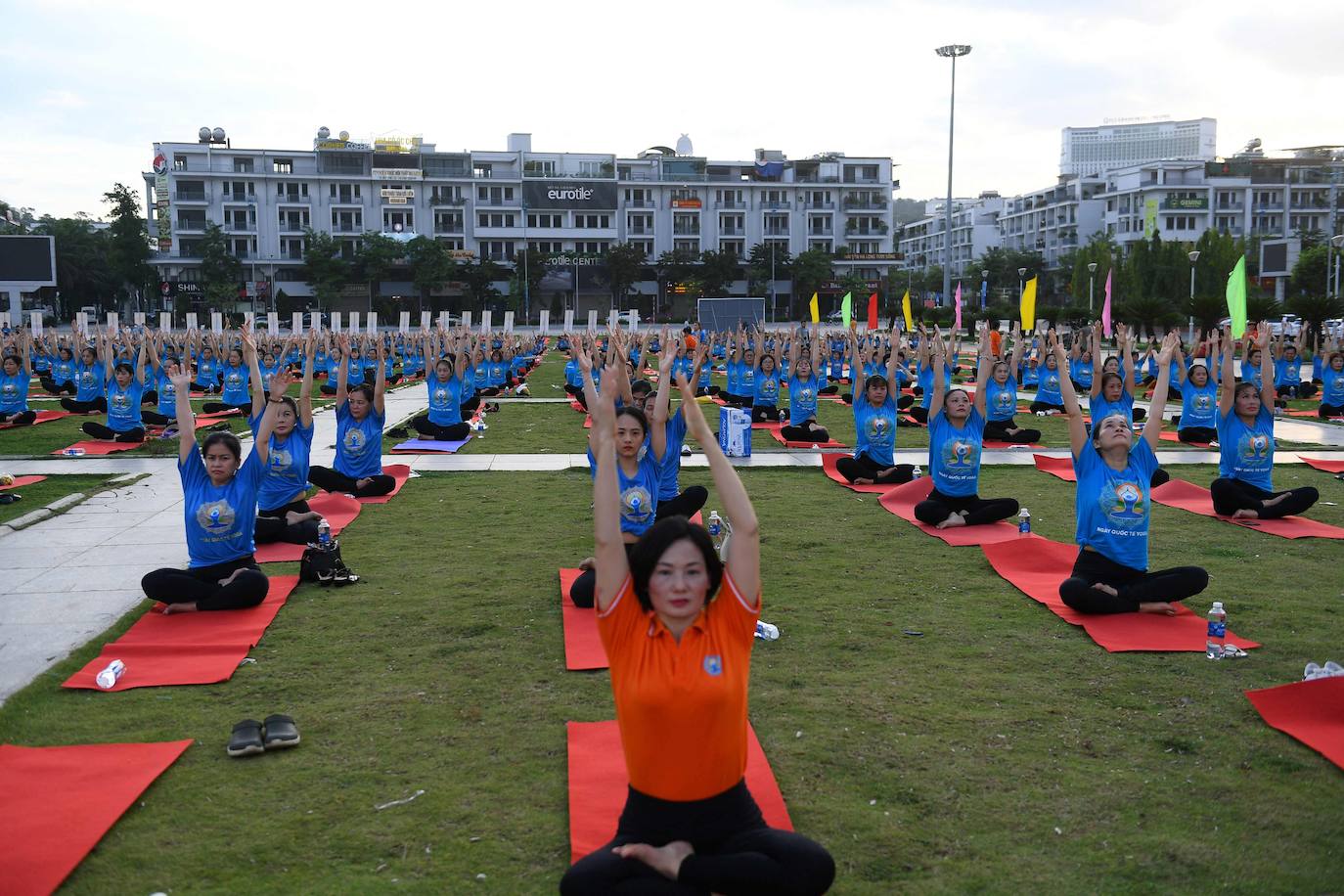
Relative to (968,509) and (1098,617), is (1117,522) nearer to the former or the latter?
(1098,617)

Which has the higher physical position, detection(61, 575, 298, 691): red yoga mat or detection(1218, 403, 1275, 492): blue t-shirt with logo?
detection(1218, 403, 1275, 492): blue t-shirt with logo

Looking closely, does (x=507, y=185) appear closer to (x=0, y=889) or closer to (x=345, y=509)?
(x=345, y=509)

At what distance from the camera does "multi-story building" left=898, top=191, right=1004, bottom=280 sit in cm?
14938

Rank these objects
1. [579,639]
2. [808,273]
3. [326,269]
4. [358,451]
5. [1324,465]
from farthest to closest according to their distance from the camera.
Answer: [808,273] → [326,269] → [1324,465] → [358,451] → [579,639]

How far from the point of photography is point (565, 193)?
318ft

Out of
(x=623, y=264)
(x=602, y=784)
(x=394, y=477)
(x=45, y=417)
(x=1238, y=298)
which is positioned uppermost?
(x=623, y=264)

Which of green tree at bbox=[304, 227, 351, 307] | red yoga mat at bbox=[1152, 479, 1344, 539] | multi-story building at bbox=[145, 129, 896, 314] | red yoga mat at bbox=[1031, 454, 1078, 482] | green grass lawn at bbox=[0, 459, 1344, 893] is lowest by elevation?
green grass lawn at bbox=[0, 459, 1344, 893]

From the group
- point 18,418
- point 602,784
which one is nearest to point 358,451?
point 602,784

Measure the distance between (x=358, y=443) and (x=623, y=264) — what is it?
80.3 metres

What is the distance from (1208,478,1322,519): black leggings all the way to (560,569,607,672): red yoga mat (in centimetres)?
743

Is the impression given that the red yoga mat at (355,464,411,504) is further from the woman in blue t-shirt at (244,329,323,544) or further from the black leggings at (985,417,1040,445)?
the black leggings at (985,417,1040,445)

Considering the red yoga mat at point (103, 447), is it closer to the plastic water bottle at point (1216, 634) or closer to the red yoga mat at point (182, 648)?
the red yoga mat at point (182, 648)

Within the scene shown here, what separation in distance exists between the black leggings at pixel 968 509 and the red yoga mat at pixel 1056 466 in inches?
153

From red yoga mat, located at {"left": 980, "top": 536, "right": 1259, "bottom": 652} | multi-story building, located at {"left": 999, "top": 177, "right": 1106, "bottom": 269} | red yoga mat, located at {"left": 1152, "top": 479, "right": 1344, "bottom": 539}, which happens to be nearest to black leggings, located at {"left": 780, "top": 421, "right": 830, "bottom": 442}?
red yoga mat, located at {"left": 1152, "top": 479, "right": 1344, "bottom": 539}
